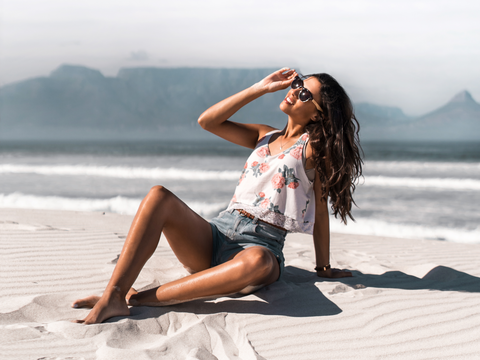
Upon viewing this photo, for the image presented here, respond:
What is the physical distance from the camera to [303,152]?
2.96m

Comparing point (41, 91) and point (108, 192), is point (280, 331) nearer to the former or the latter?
point (108, 192)

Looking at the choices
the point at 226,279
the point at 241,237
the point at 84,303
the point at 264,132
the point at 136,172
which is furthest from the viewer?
the point at 136,172

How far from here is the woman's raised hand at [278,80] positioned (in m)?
3.10

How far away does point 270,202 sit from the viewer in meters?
2.88

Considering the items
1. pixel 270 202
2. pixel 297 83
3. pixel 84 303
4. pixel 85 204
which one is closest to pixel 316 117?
pixel 297 83

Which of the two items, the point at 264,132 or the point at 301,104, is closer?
the point at 301,104

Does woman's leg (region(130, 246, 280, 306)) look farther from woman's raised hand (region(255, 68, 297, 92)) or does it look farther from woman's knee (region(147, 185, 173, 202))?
woman's raised hand (region(255, 68, 297, 92))

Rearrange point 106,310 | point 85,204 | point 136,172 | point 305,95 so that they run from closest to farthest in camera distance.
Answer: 1. point 106,310
2. point 305,95
3. point 85,204
4. point 136,172

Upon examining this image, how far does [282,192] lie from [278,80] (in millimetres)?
936

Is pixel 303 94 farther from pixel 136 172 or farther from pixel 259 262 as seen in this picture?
pixel 136 172

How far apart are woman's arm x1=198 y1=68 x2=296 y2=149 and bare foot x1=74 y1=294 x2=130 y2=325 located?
1.49m

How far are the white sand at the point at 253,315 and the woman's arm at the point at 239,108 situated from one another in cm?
124

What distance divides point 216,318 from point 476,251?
12.5 feet

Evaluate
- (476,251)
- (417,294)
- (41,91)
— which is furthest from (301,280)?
(41,91)
